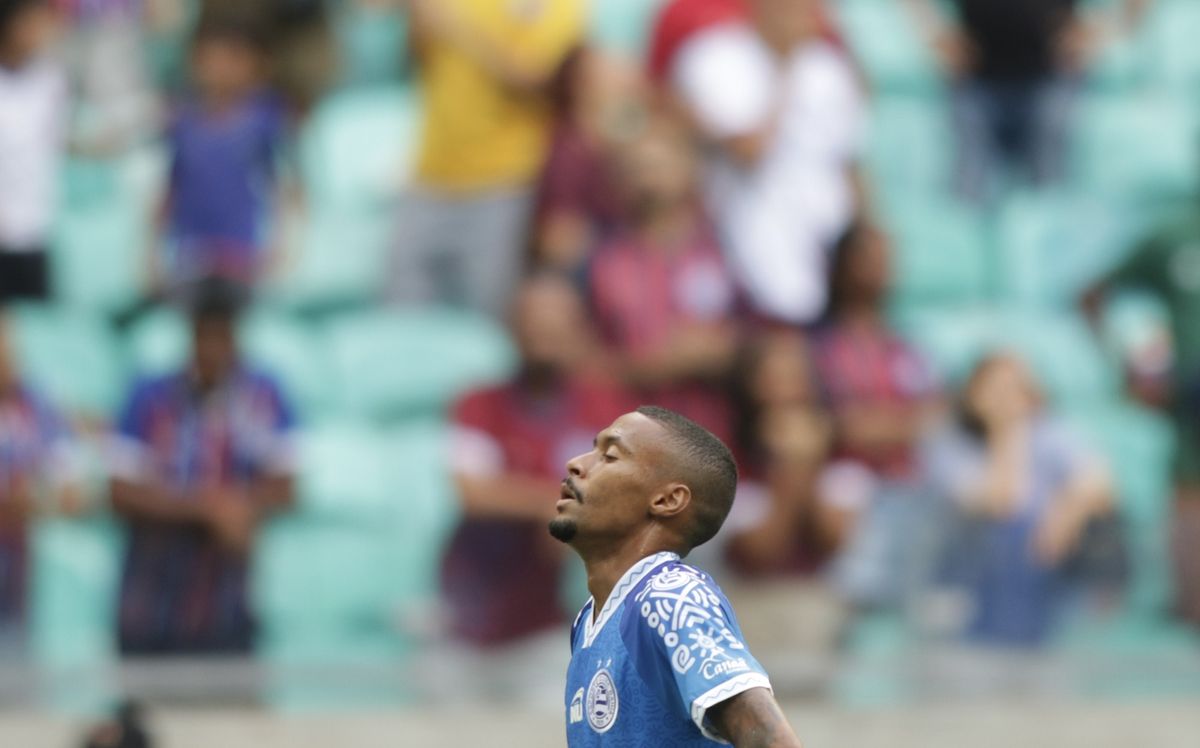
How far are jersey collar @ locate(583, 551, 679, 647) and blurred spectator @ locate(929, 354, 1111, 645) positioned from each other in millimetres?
4273

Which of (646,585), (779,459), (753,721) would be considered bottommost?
(753,721)

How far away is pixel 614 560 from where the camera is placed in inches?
145

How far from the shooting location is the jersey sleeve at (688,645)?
3324 mm

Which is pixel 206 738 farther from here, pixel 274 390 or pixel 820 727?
pixel 820 727

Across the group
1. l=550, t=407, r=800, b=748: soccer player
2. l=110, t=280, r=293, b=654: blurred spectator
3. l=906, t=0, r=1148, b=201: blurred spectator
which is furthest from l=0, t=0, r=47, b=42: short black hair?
l=550, t=407, r=800, b=748: soccer player

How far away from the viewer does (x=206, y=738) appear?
7.45 meters

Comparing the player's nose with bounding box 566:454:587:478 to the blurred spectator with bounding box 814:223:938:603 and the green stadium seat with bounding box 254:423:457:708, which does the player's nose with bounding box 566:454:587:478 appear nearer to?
the green stadium seat with bounding box 254:423:457:708

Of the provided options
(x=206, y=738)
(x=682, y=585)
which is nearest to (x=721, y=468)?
(x=682, y=585)

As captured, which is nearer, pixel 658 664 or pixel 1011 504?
pixel 658 664

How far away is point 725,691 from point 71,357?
605 centimetres

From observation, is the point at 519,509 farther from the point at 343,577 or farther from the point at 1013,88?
the point at 1013,88

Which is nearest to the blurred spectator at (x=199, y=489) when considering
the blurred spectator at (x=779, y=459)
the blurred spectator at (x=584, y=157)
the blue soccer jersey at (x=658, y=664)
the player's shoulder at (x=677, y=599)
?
the blurred spectator at (x=584, y=157)

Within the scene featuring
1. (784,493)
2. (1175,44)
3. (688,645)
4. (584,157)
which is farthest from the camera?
(1175,44)

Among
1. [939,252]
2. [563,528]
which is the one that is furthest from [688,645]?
[939,252]
